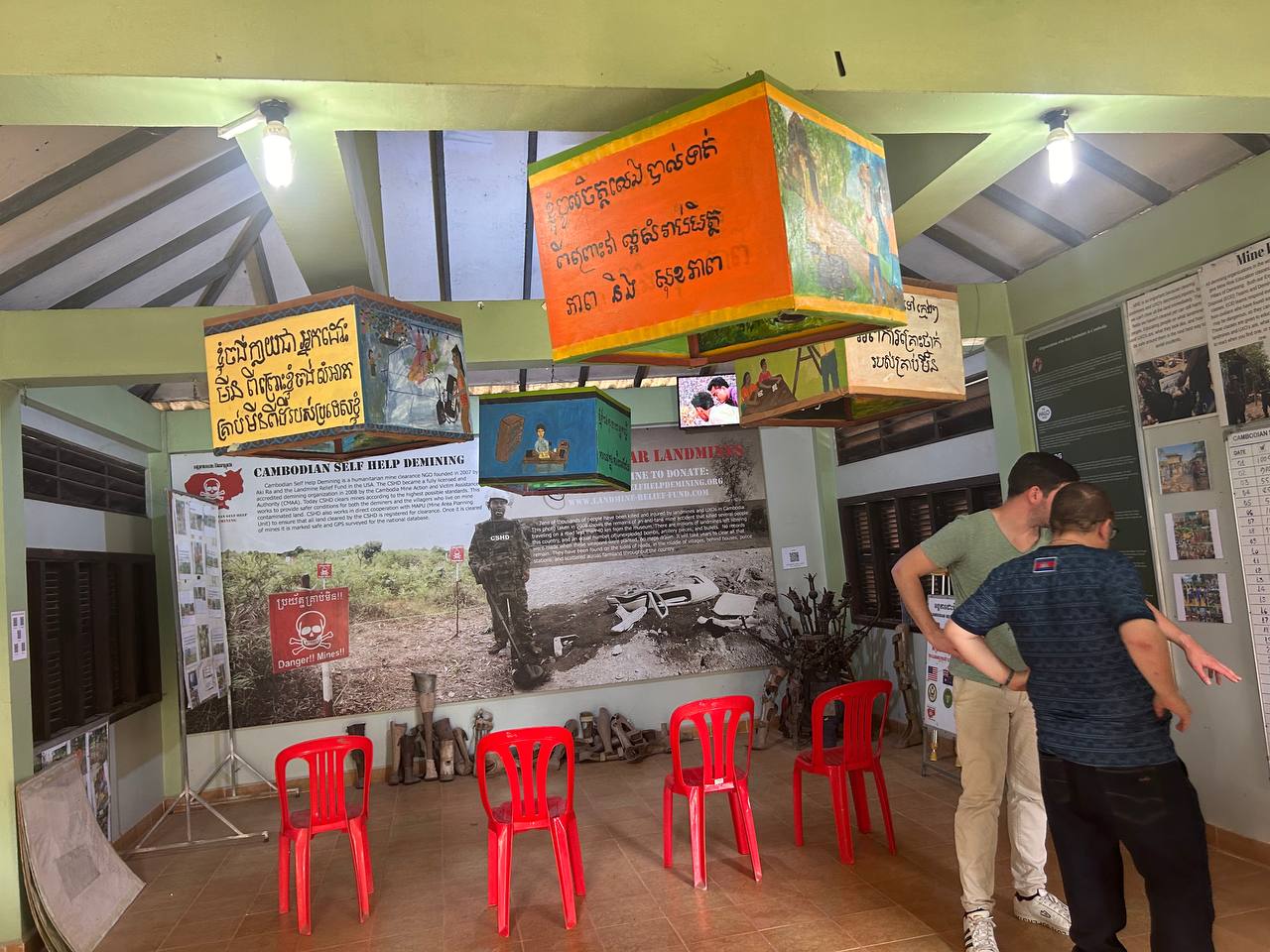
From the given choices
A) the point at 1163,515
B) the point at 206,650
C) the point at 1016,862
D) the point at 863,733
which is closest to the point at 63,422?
the point at 206,650

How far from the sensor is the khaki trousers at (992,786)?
10.8ft

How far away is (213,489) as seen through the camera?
7.28 meters

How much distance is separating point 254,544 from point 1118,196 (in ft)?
21.2

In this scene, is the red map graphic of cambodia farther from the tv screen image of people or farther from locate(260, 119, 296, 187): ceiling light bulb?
locate(260, 119, 296, 187): ceiling light bulb

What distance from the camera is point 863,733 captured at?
4.70 metres

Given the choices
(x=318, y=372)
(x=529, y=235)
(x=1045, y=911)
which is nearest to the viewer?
(x=318, y=372)

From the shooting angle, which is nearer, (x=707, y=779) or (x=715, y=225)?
(x=715, y=225)

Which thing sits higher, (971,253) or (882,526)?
(971,253)

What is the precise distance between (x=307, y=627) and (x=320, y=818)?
325 cm

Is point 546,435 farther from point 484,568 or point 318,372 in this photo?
point 484,568

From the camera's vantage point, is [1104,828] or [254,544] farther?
[254,544]

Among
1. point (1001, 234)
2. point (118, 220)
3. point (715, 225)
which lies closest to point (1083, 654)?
point (715, 225)

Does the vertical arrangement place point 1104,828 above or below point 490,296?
below

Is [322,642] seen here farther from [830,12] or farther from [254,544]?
[830,12]
